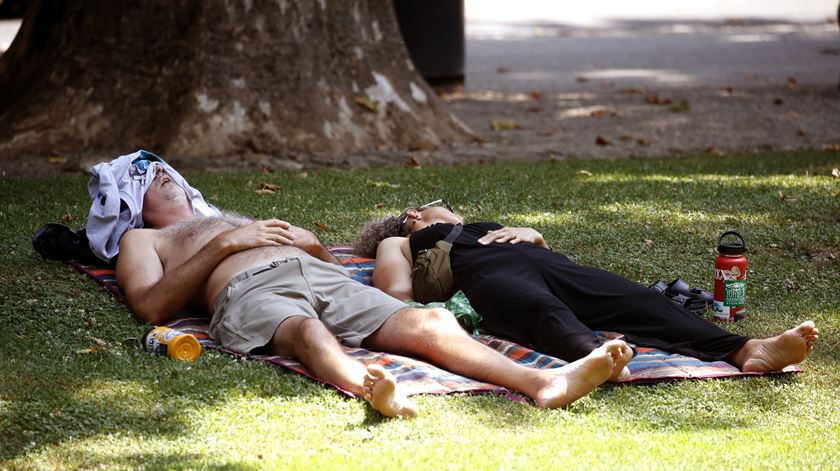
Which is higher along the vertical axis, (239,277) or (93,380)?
(239,277)

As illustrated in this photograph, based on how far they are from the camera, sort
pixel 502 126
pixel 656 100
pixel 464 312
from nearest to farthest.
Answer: pixel 464 312
pixel 502 126
pixel 656 100

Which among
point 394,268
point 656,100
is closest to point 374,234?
point 394,268

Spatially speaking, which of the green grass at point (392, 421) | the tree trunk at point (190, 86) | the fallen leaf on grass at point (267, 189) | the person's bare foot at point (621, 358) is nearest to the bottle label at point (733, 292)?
the green grass at point (392, 421)

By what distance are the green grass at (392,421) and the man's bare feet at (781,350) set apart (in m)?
0.09

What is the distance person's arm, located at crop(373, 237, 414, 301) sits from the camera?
554 cm

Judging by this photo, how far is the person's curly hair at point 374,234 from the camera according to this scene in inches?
239

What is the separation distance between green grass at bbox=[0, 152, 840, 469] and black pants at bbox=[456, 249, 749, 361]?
1.04 feet

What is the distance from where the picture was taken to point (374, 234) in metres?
6.16

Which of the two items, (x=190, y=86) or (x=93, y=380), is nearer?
(x=93, y=380)

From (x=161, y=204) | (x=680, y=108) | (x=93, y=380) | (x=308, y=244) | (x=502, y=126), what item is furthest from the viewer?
(x=680, y=108)

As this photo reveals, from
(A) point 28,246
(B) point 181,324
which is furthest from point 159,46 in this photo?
(B) point 181,324

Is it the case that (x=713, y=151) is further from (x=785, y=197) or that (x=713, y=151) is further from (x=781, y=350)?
(x=781, y=350)

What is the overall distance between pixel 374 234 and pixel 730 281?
1.93 metres

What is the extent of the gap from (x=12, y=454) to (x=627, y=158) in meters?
7.33
